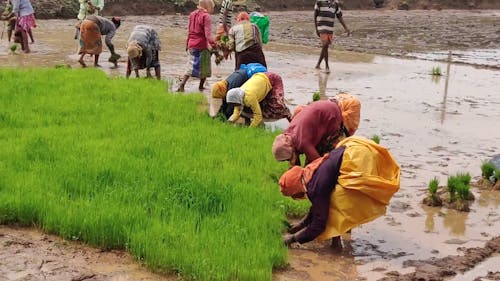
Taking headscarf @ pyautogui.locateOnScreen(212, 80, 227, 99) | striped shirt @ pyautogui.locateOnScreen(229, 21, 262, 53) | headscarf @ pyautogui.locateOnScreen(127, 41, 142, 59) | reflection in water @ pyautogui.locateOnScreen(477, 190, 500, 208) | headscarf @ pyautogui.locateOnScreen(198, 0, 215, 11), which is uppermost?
headscarf @ pyautogui.locateOnScreen(198, 0, 215, 11)

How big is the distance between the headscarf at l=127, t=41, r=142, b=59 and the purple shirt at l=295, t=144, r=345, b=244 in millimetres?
6174

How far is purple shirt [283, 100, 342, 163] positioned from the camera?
534cm

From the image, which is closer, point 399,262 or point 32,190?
point 399,262

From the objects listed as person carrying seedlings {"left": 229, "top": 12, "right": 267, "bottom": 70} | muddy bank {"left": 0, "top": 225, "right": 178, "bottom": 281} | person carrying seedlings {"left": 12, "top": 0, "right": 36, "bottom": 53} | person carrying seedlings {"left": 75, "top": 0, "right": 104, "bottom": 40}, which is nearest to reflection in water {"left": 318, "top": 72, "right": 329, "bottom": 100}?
person carrying seedlings {"left": 229, "top": 12, "right": 267, "bottom": 70}

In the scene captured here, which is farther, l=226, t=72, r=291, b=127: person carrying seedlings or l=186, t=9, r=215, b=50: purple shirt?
l=186, t=9, r=215, b=50: purple shirt

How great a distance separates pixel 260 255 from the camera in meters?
4.45

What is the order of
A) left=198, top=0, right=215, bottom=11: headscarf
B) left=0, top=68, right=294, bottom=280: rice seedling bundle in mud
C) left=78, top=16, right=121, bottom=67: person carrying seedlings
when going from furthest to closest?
left=78, top=16, right=121, bottom=67: person carrying seedlings, left=198, top=0, right=215, bottom=11: headscarf, left=0, top=68, right=294, bottom=280: rice seedling bundle in mud

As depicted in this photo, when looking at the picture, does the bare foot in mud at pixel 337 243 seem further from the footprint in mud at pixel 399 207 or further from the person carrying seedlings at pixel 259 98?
the person carrying seedlings at pixel 259 98

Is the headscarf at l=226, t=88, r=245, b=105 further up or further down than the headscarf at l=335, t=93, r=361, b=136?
further down

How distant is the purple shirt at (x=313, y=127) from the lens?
17.5 ft

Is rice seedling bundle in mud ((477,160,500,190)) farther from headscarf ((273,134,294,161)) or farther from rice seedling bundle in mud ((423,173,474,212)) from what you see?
headscarf ((273,134,294,161))

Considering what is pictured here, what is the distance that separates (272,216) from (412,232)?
1200 millimetres

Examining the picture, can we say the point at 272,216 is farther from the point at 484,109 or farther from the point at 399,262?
the point at 484,109

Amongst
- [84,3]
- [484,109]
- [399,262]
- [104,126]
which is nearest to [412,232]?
[399,262]
